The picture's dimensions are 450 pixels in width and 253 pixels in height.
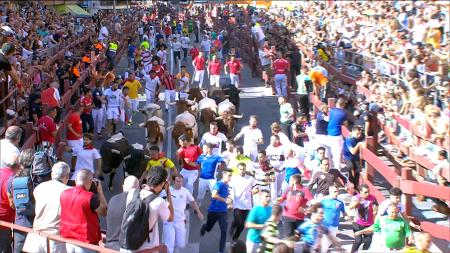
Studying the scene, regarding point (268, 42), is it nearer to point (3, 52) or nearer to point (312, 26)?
point (312, 26)

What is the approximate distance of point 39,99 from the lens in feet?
49.2

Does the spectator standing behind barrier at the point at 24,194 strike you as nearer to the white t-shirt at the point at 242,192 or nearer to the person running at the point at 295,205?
the white t-shirt at the point at 242,192

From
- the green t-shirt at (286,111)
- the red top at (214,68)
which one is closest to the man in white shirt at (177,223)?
the green t-shirt at (286,111)

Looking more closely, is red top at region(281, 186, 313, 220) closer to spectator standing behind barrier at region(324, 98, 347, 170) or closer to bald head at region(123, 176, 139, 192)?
bald head at region(123, 176, 139, 192)

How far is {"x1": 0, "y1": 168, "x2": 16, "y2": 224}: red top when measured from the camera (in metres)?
8.82

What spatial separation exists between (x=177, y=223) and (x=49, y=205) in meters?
2.59

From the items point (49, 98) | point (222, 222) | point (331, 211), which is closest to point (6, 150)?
point (222, 222)

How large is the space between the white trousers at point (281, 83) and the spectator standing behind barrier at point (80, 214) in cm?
1412

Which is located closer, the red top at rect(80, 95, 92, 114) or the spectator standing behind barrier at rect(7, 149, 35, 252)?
the spectator standing behind barrier at rect(7, 149, 35, 252)

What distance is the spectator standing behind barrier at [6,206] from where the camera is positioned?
8.82 metres

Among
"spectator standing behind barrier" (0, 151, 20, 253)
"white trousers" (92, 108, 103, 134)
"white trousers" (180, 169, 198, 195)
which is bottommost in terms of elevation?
"white trousers" (92, 108, 103, 134)

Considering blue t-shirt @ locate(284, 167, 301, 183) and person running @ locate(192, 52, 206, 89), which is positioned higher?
blue t-shirt @ locate(284, 167, 301, 183)

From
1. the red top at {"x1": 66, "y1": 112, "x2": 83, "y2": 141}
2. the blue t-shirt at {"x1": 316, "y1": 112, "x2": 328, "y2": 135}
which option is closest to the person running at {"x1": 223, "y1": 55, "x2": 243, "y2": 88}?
the blue t-shirt at {"x1": 316, "y1": 112, "x2": 328, "y2": 135}

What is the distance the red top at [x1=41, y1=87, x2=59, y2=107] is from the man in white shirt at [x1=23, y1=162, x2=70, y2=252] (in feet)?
24.1
